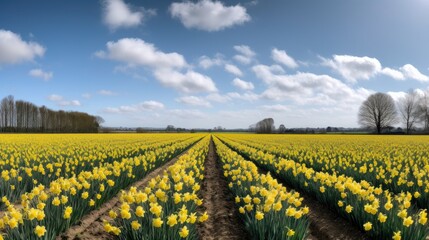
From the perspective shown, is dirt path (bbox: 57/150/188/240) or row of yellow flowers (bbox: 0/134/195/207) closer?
dirt path (bbox: 57/150/188/240)

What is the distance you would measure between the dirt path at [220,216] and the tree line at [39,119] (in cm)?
7932

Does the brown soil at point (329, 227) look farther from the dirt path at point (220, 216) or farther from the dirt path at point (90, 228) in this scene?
the dirt path at point (90, 228)

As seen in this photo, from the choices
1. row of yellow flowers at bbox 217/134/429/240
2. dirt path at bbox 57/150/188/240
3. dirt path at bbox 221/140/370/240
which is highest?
row of yellow flowers at bbox 217/134/429/240

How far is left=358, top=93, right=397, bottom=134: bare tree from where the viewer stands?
232 feet

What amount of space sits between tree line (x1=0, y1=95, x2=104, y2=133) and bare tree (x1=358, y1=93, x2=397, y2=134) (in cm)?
7400

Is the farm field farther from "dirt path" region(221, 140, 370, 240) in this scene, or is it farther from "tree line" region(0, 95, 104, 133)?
"tree line" region(0, 95, 104, 133)

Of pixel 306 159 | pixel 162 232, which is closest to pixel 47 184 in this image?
pixel 162 232

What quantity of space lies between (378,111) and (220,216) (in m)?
75.9

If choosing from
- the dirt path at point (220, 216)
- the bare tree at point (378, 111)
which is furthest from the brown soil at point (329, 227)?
the bare tree at point (378, 111)

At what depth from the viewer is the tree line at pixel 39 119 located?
245ft

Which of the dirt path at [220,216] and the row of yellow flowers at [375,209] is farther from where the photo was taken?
the dirt path at [220,216]

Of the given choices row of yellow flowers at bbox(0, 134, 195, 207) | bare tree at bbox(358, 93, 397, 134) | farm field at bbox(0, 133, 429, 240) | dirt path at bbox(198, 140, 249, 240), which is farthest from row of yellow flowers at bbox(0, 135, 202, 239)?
bare tree at bbox(358, 93, 397, 134)

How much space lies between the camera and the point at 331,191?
22.3ft

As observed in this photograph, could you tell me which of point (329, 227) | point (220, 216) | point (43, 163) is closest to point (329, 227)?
point (329, 227)
